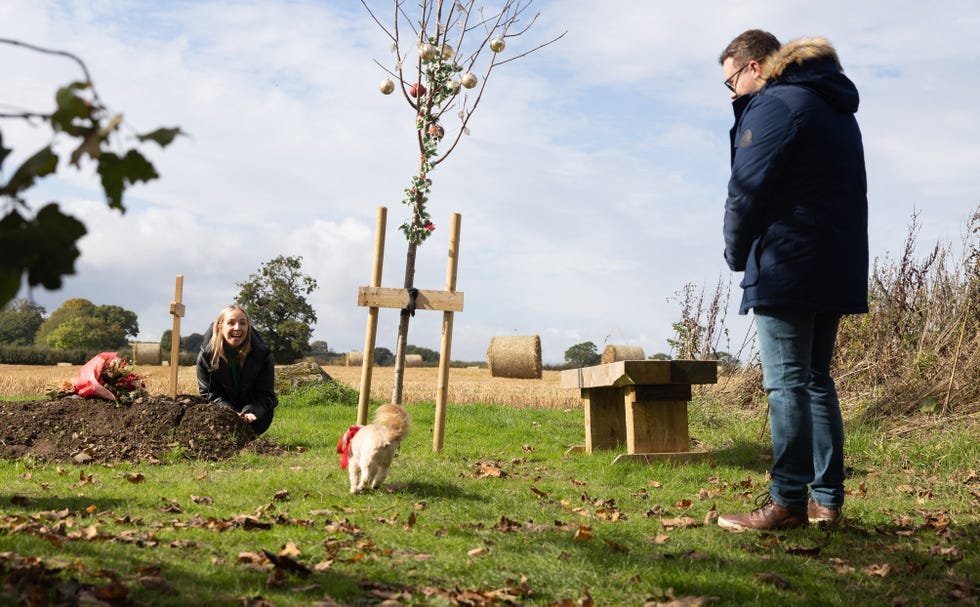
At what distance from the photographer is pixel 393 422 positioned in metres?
5.67

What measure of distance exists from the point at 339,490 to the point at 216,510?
37.6 inches

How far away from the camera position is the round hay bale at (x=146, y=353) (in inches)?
1166

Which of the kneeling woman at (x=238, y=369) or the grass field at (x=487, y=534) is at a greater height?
the kneeling woman at (x=238, y=369)

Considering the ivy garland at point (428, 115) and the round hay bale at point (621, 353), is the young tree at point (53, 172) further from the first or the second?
the round hay bale at point (621, 353)

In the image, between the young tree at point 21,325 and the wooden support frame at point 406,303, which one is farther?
the young tree at point 21,325

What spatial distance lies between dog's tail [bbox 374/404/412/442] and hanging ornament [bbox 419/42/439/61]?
14.0 feet

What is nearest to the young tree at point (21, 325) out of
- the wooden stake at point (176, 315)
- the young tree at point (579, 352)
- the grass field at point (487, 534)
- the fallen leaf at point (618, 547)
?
the young tree at point (579, 352)

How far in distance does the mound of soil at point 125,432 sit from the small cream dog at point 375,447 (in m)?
2.81

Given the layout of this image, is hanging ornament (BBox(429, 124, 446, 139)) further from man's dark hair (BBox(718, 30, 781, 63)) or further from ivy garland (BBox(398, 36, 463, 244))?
man's dark hair (BBox(718, 30, 781, 63))

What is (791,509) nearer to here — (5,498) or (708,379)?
(708,379)

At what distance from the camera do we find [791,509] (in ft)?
15.5

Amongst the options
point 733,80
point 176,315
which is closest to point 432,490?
point 733,80

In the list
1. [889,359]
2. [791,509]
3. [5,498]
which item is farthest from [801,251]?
[889,359]

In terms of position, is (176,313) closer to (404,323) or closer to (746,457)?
(404,323)
